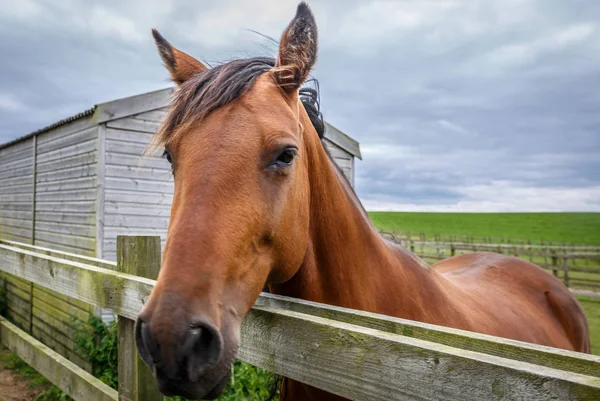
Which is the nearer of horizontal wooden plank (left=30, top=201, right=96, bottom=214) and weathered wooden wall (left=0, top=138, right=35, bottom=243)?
horizontal wooden plank (left=30, top=201, right=96, bottom=214)

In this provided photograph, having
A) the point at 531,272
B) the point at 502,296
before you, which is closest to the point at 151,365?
the point at 502,296

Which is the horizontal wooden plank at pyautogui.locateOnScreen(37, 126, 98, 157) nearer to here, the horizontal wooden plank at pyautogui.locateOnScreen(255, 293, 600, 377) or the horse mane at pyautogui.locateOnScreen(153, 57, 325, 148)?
the horse mane at pyautogui.locateOnScreen(153, 57, 325, 148)

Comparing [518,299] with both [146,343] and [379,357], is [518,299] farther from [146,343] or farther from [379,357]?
[146,343]

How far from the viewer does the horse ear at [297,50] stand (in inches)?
71.4

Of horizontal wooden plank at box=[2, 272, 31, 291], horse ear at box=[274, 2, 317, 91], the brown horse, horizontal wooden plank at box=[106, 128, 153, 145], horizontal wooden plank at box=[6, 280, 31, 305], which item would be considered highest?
horizontal wooden plank at box=[106, 128, 153, 145]

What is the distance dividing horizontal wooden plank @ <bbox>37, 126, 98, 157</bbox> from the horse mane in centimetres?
644

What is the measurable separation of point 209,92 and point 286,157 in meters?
0.39


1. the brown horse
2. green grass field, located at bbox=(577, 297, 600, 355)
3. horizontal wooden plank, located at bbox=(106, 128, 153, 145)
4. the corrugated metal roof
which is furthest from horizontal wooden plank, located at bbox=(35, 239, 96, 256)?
green grass field, located at bbox=(577, 297, 600, 355)

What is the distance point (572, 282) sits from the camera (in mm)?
17016

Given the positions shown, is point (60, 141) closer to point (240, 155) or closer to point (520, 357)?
point (240, 155)

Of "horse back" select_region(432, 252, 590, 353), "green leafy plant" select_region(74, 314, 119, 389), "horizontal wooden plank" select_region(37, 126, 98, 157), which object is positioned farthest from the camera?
"horizontal wooden plank" select_region(37, 126, 98, 157)

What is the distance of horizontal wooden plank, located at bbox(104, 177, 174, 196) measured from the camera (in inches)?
289

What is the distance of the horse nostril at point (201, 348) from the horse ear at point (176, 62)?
1.39 meters

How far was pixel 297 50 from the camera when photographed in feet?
6.02
